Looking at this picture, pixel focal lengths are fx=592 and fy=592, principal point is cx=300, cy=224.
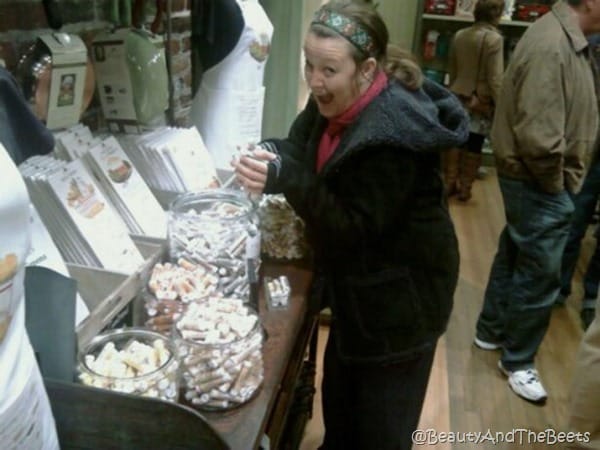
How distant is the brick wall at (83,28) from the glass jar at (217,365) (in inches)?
25.8

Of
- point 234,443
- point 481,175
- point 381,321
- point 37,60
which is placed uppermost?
point 37,60

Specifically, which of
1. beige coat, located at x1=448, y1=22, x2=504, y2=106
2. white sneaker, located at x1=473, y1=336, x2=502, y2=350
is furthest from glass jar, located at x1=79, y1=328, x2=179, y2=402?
beige coat, located at x1=448, y1=22, x2=504, y2=106

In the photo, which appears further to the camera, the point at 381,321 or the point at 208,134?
the point at 208,134

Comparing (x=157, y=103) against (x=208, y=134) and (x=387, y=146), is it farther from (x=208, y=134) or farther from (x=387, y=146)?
(x=387, y=146)

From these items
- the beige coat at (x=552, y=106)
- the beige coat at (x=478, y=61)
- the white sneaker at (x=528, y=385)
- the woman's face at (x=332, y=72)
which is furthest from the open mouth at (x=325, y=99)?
the beige coat at (x=478, y=61)

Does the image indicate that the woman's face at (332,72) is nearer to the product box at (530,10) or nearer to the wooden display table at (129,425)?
the wooden display table at (129,425)

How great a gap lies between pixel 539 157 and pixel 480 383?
3.20ft

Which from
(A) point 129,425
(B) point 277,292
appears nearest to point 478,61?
(B) point 277,292

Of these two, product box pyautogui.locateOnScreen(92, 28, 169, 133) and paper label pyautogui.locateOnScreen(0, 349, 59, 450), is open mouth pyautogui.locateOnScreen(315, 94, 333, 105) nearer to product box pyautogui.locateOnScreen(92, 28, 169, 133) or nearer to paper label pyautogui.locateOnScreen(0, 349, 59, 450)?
product box pyautogui.locateOnScreen(92, 28, 169, 133)

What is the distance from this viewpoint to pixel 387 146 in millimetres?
1198

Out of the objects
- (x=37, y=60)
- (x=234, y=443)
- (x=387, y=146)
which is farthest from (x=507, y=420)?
(x=37, y=60)

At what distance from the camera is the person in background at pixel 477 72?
13.0 feet

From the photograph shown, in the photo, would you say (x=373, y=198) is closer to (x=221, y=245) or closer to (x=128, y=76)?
(x=221, y=245)

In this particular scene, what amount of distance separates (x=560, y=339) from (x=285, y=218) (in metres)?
1.91
